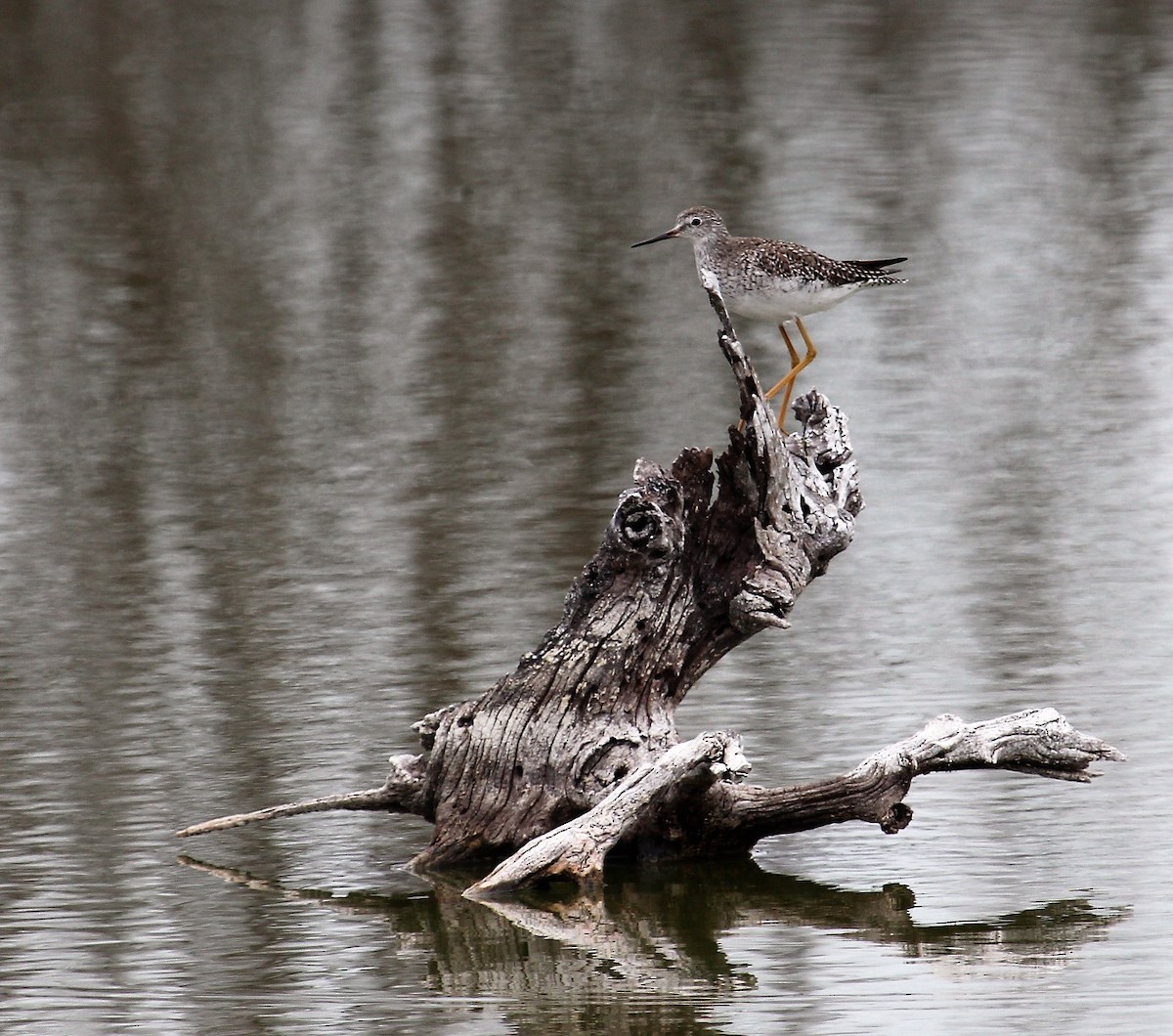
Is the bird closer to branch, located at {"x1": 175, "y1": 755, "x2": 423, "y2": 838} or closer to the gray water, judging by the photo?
the gray water

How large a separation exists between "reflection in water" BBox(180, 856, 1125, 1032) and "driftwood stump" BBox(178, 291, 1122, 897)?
8.3 inches

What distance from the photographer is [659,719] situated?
8805 mm

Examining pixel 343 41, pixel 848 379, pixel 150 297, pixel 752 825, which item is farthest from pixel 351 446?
pixel 343 41

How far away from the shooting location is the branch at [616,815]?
8211 millimetres

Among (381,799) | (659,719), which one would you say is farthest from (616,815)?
(381,799)

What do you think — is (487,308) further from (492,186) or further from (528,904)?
(528,904)

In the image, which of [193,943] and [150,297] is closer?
[193,943]

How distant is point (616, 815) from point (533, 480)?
6679mm

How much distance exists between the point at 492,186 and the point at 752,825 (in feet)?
51.0

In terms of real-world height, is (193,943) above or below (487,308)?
below

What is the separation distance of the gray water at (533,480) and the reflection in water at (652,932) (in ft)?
0.08

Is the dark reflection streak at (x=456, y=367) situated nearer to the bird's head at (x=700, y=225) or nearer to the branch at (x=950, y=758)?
the bird's head at (x=700, y=225)

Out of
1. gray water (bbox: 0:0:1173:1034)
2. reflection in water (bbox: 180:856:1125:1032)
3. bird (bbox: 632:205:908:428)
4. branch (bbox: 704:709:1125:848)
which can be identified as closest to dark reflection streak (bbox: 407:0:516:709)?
gray water (bbox: 0:0:1173:1034)

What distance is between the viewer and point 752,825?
8.75 meters
